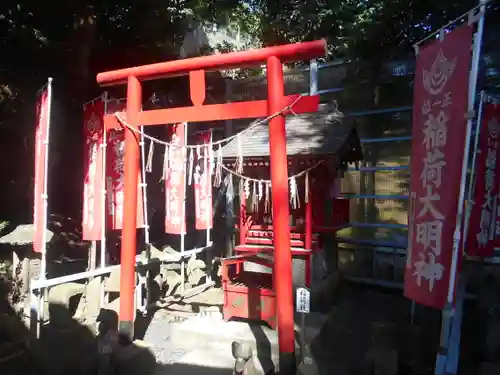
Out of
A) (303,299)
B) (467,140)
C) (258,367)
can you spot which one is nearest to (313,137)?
(303,299)

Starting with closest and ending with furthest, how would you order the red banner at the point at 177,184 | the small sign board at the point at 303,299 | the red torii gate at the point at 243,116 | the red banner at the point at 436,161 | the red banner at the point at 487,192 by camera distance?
the red banner at the point at 436,161 → the small sign board at the point at 303,299 → the red torii gate at the point at 243,116 → the red banner at the point at 487,192 → the red banner at the point at 177,184

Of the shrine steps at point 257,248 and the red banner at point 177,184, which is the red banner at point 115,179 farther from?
the shrine steps at point 257,248

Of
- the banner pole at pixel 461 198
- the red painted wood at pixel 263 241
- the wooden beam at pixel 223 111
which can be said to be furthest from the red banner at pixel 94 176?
the banner pole at pixel 461 198

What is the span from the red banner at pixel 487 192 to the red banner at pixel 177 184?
547 cm

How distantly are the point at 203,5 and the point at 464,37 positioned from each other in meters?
9.57

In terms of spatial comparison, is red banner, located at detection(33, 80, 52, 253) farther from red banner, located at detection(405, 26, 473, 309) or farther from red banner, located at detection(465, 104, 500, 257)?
red banner, located at detection(465, 104, 500, 257)

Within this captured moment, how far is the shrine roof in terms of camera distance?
7.40 m

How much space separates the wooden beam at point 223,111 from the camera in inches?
217

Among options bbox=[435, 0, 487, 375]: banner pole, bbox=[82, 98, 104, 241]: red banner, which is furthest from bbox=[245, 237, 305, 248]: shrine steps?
bbox=[435, 0, 487, 375]: banner pole

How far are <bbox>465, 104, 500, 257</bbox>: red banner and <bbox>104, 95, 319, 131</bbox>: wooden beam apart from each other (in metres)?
3.59

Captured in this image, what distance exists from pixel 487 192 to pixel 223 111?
487 cm

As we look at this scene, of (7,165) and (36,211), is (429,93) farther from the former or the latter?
(7,165)

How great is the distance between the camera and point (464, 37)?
4363 millimetres

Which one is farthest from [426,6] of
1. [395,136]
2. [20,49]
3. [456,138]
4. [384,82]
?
[20,49]
